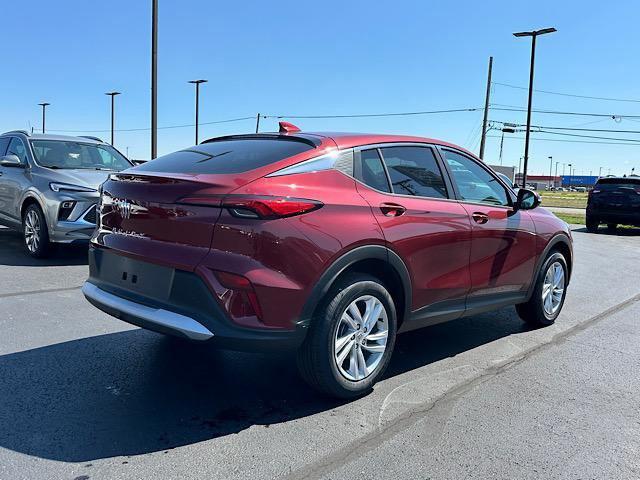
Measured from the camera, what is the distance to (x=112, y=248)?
11.5ft

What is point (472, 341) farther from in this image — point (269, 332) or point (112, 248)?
point (112, 248)

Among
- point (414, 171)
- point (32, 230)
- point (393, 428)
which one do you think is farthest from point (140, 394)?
point (32, 230)

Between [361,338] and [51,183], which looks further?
[51,183]

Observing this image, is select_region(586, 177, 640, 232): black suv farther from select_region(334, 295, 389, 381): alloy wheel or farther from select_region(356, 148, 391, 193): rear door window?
select_region(334, 295, 389, 381): alloy wheel

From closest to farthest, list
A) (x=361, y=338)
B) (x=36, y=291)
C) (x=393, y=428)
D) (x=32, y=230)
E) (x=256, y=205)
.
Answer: (x=256, y=205) < (x=393, y=428) < (x=361, y=338) < (x=36, y=291) < (x=32, y=230)

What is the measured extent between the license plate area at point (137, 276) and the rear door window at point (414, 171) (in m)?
1.60

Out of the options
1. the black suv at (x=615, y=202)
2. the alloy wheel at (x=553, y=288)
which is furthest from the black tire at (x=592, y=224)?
the alloy wheel at (x=553, y=288)

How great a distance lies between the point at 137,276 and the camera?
3.30m

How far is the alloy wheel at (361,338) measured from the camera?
338 cm

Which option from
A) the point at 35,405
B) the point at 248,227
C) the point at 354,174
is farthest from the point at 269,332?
the point at 35,405

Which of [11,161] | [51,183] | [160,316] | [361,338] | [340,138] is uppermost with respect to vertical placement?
[340,138]

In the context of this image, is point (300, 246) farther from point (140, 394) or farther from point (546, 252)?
point (546, 252)

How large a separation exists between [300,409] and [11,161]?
6.66 meters

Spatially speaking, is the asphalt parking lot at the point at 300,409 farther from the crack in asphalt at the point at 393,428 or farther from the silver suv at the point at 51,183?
the silver suv at the point at 51,183
